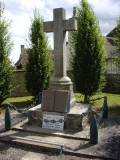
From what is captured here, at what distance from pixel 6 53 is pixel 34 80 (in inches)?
94.0

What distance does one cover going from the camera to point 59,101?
640 centimetres

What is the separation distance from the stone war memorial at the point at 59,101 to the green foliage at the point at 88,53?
10.4 feet

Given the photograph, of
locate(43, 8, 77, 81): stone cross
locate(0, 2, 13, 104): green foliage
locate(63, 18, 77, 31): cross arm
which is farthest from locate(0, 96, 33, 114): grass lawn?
locate(63, 18, 77, 31): cross arm

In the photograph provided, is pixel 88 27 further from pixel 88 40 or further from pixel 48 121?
pixel 48 121

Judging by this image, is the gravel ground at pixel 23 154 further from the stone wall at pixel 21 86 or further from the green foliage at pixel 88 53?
the stone wall at pixel 21 86

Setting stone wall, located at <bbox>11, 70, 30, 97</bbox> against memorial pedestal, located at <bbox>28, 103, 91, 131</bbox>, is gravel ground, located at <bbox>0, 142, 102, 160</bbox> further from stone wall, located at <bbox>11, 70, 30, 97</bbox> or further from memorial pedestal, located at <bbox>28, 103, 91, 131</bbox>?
stone wall, located at <bbox>11, 70, 30, 97</bbox>

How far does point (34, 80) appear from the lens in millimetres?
11672

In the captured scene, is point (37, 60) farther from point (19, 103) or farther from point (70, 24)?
point (70, 24)

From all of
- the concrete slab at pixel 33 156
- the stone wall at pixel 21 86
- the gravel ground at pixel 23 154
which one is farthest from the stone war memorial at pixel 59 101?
the stone wall at pixel 21 86

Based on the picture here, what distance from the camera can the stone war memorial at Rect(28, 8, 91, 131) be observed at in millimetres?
6176

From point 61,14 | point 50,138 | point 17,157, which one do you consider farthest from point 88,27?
point 17,157

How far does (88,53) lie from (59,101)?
4558 millimetres

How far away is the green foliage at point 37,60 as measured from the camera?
38.2ft

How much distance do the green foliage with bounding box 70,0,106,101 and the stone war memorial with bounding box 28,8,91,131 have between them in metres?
3.17
